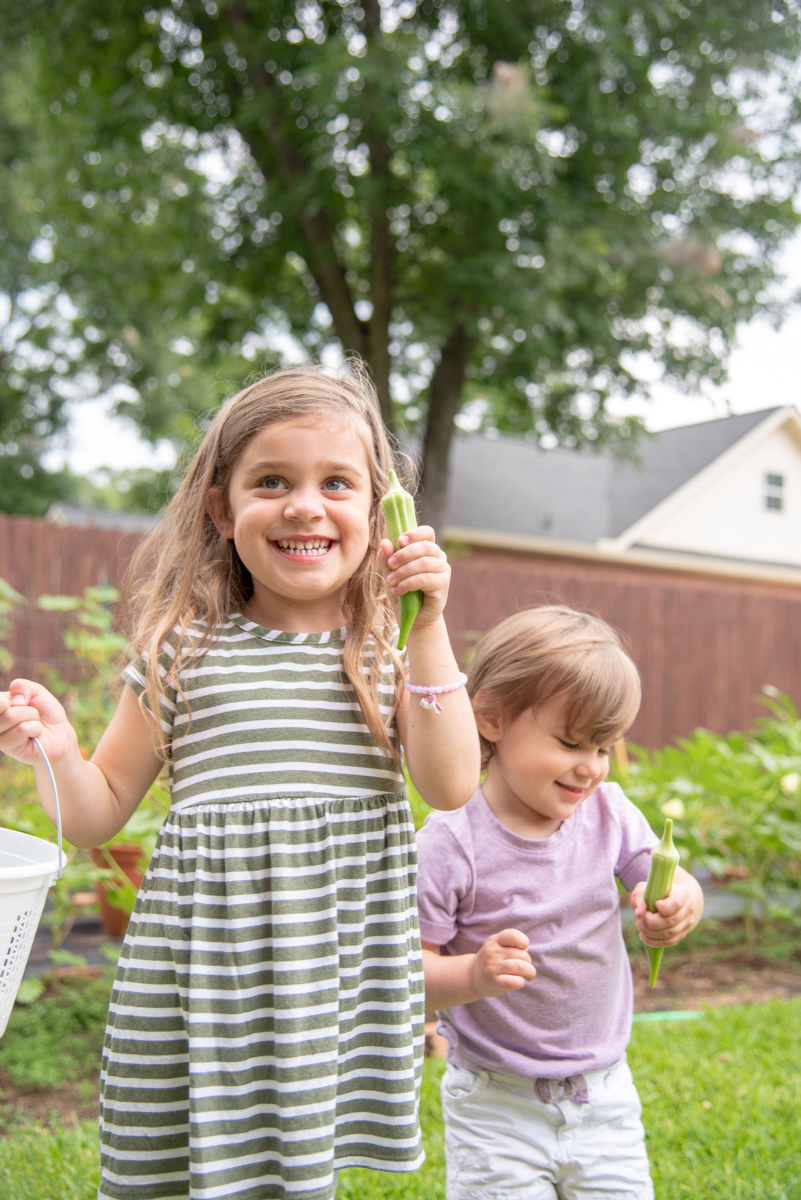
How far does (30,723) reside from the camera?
143 cm

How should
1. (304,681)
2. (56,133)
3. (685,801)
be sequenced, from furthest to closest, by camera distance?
(56,133), (685,801), (304,681)

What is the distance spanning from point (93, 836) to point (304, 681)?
1.31 feet

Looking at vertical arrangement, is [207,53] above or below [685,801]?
above

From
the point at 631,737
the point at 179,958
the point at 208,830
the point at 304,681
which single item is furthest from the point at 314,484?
the point at 631,737

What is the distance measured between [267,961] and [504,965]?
1.10 ft

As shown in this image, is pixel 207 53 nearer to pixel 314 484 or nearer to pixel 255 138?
pixel 255 138

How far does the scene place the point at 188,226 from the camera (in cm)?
1095

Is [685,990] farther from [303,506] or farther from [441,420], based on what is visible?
[441,420]

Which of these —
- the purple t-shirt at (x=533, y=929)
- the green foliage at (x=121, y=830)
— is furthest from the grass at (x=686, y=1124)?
the purple t-shirt at (x=533, y=929)

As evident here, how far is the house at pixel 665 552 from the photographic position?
1048cm

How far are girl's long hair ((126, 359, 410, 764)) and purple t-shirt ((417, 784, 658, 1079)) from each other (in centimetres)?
26

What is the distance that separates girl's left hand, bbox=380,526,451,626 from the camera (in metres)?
1.38

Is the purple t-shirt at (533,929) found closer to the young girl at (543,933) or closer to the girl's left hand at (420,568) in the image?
the young girl at (543,933)

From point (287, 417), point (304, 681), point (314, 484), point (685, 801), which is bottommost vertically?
point (685, 801)
